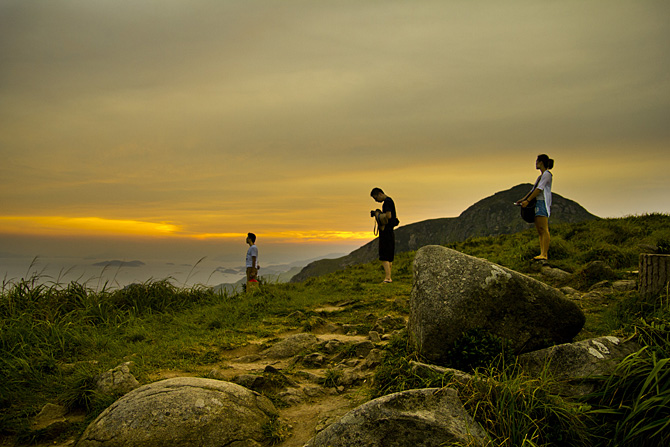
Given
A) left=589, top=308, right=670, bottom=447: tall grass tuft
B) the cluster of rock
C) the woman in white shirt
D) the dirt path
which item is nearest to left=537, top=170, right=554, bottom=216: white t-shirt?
the woman in white shirt

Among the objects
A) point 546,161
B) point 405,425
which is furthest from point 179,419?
point 546,161

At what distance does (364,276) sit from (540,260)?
6.44m

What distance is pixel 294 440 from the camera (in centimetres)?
561

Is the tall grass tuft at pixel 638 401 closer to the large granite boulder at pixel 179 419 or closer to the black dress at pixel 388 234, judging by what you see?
the large granite boulder at pixel 179 419

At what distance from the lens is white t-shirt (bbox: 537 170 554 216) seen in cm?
1270

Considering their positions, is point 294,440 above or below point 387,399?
below

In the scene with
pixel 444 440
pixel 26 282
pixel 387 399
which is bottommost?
pixel 444 440

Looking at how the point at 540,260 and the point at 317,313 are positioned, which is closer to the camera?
Result: the point at 317,313

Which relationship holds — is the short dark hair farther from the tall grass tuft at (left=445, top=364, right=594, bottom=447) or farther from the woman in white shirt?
the tall grass tuft at (left=445, top=364, right=594, bottom=447)

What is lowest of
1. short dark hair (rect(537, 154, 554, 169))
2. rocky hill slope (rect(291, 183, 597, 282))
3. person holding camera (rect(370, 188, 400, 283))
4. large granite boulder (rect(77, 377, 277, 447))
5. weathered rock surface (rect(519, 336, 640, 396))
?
large granite boulder (rect(77, 377, 277, 447))

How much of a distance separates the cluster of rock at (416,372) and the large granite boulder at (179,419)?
12 mm

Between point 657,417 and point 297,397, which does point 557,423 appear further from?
point 297,397

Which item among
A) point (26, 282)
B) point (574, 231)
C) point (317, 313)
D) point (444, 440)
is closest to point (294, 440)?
point (444, 440)

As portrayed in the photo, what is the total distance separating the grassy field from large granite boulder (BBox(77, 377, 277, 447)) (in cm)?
111
